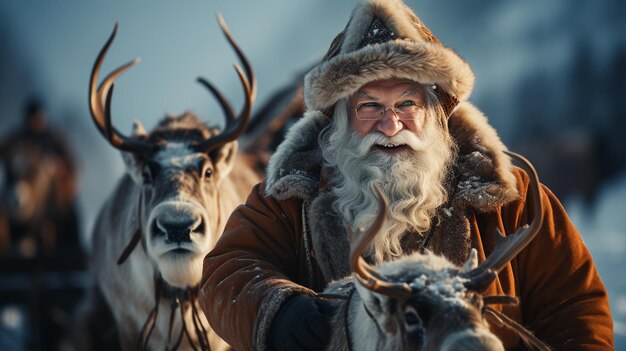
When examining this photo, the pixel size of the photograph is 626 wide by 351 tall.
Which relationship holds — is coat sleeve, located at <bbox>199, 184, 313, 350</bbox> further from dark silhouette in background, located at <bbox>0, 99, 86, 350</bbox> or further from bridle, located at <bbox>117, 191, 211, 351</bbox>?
Result: dark silhouette in background, located at <bbox>0, 99, 86, 350</bbox>

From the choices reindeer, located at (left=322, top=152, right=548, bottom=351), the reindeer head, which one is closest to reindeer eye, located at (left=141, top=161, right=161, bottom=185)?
the reindeer head

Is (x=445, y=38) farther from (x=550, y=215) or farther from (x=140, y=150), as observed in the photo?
(x=550, y=215)

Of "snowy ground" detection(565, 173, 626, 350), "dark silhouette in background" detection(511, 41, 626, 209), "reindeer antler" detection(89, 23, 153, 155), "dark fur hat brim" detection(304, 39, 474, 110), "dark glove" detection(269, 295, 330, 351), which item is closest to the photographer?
"dark glove" detection(269, 295, 330, 351)

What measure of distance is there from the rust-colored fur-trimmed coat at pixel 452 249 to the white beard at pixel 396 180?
0.17 feet

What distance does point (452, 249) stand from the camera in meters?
3.08

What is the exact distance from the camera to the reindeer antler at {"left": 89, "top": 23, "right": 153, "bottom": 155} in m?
5.42

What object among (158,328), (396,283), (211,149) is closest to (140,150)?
(211,149)

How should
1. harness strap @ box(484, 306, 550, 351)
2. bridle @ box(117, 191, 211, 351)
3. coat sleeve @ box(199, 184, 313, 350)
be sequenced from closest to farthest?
harness strap @ box(484, 306, 550, 351) < coat sleeve @ box(199, 184, 313, 350) < bridle @ box(117, 191, 211, 351)

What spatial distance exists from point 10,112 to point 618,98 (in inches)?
638

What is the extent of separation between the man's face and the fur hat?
6cm

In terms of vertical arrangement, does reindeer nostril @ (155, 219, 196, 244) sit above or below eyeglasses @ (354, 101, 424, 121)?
below

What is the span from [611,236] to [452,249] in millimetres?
10662

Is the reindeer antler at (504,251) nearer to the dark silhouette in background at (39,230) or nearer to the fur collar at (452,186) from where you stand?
the fur collar at (452,186)

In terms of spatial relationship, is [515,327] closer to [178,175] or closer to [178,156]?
[178,175]
